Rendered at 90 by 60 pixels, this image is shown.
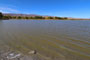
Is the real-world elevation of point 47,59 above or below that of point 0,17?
below

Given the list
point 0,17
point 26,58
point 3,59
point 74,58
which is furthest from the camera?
point 0,17

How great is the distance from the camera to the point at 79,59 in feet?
9.61

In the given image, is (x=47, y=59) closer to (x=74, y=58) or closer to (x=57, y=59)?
(x=57, y=59)

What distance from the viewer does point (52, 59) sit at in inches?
111

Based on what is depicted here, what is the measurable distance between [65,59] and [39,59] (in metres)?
1.20

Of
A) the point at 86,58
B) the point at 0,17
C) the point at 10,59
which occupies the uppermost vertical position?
the point at 0,17

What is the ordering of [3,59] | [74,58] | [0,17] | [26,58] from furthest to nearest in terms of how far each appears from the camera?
[0,17] < [74,58] < [26,58] < [3,59]

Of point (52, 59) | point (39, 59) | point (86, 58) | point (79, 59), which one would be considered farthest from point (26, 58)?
point (86, 58)

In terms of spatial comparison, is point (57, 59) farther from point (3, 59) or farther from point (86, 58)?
point (3, 59)

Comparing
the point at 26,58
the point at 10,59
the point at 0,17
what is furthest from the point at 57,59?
the point at 0,17

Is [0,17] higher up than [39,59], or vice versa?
[0,17]

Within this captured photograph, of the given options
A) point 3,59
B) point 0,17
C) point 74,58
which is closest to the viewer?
point 3,59

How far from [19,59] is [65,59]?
2.05 meters

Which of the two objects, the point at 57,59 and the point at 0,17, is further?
the point at 0,17
